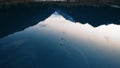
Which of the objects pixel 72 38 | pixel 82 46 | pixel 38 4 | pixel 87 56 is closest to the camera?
pixel 87 56

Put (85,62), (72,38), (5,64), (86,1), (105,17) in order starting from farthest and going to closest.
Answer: (86,1) → (105,17) → (72,38) → (85,62) → (5,64)

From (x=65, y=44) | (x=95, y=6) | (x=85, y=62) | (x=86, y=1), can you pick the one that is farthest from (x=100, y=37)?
(x=86, y=1)

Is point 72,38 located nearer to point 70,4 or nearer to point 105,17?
point 105,17

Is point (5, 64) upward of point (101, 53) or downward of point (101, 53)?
upward

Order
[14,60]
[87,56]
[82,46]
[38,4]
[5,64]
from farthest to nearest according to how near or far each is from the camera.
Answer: [38,4], [82,46], [87,56], [14,60], [5,64]

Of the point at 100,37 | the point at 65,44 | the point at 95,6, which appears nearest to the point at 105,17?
the point at 95,6

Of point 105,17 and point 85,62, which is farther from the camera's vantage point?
point 105,17

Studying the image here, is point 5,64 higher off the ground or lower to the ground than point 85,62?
higher

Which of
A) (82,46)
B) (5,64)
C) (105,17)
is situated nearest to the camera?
(5,64)

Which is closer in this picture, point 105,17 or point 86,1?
point 105,17

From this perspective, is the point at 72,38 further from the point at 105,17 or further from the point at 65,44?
the point at 105,17
